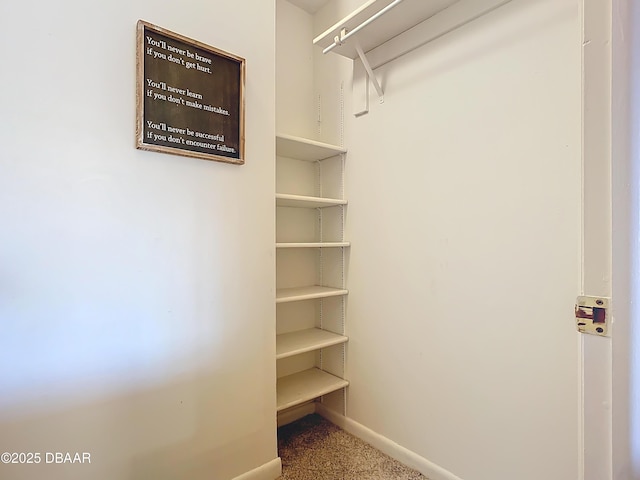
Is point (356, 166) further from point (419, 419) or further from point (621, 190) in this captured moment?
point (419, 419)

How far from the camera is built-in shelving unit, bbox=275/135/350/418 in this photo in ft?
6.86

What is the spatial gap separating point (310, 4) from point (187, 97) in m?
1.48

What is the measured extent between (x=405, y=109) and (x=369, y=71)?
31cm

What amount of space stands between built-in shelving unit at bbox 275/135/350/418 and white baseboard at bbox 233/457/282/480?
1.31 ft

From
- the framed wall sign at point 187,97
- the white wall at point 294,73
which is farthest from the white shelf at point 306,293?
the white wall at point 294,73

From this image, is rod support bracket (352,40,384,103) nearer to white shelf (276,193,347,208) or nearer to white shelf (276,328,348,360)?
white shelf (276,193,347,208)

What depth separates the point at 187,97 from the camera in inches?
53.7

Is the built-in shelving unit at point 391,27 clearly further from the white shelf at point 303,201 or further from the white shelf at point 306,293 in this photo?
the white shelf at point 306,293

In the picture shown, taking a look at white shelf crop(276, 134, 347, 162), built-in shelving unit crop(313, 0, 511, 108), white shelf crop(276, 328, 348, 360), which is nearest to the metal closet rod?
built-in shelving unit crop(313, 0, 511, 108)

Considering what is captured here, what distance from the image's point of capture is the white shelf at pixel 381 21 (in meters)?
1.51

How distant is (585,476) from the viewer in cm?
97

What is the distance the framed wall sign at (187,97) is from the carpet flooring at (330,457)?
5.33 ft

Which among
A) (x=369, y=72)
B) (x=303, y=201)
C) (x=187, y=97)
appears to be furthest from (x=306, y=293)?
(x=369, y=72)

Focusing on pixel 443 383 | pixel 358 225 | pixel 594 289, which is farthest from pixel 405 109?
pixel 443 383
